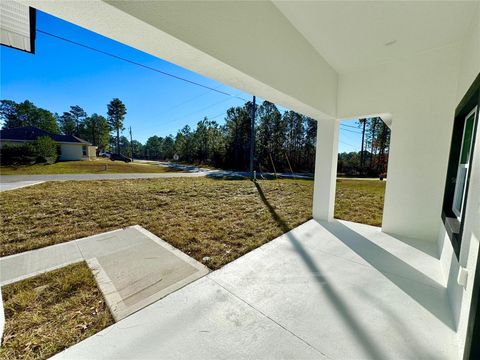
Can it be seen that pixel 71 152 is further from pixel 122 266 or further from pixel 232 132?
pixel 122 266

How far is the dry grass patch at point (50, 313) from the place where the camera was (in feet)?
4.25

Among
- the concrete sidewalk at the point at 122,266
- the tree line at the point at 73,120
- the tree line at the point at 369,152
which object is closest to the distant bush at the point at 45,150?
the tree line at the point at 73,120

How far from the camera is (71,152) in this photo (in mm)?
16141

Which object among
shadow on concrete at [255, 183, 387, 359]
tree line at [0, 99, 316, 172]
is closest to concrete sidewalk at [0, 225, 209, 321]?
shadow on concrete at [255, 183, 387, 359]

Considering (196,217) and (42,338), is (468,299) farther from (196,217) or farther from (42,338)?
(196,217)

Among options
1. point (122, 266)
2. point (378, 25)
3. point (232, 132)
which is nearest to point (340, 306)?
point (122, 266)

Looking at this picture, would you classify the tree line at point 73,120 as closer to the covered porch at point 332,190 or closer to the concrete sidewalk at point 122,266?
the concrete sidewalk at point 122,266

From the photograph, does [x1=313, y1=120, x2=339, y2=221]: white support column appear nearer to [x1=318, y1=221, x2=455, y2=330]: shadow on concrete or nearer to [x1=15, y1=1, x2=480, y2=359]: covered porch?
[x1=15, y1=1, x2=480, y2=359]: covered porch

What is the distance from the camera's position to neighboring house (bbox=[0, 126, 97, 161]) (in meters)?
13.0

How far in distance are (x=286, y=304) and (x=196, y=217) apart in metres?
2.88

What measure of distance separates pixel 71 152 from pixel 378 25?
20.9 metres

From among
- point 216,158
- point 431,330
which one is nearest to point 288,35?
point 431,330

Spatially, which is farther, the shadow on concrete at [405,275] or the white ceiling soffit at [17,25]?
the shadow on concrete at [405,275]

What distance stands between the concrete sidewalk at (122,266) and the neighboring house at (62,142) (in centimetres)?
1544
